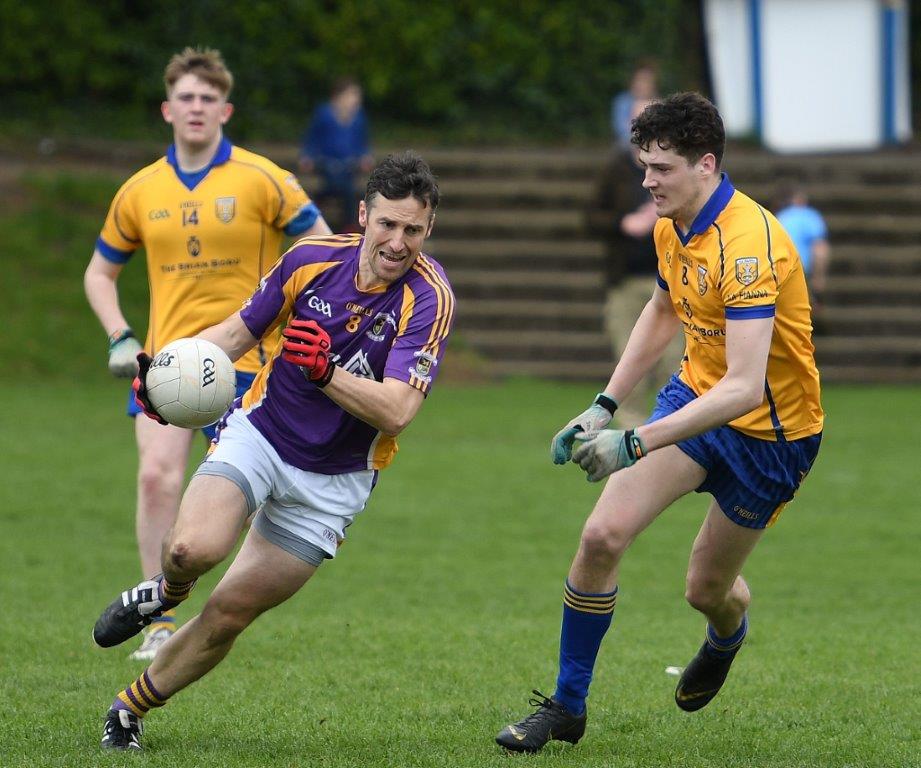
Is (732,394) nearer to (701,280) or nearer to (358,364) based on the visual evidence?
(701,280)

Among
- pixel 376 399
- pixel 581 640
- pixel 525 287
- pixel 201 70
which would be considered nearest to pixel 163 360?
pixel 376 399

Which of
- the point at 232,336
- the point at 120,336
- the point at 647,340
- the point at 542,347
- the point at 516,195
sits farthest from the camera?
the point at 516,195

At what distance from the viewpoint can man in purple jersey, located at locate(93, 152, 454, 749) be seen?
5.23 meters

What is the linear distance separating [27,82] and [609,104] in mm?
7826

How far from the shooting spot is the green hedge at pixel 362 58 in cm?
2012

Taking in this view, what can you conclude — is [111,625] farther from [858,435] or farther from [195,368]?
[858,435]

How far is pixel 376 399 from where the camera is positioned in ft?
17.0

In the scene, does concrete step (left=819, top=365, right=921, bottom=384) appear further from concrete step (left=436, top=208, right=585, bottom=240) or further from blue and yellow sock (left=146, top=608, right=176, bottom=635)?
blue and yellow sock (left=146, top=608, right=176, bottom=635)

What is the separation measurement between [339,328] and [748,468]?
61.1 inches

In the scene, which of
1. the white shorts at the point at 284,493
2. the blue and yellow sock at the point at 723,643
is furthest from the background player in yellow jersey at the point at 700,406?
the white shorts at the point at 284,493

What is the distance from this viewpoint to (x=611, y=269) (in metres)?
13.2

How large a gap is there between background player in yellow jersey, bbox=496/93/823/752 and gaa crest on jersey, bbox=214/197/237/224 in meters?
2.17

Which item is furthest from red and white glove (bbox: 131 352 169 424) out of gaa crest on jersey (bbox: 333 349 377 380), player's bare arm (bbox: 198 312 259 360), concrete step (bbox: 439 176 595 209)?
concrete step (bbox: 439 176 595 209)

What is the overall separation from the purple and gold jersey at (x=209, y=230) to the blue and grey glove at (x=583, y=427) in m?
1.96
